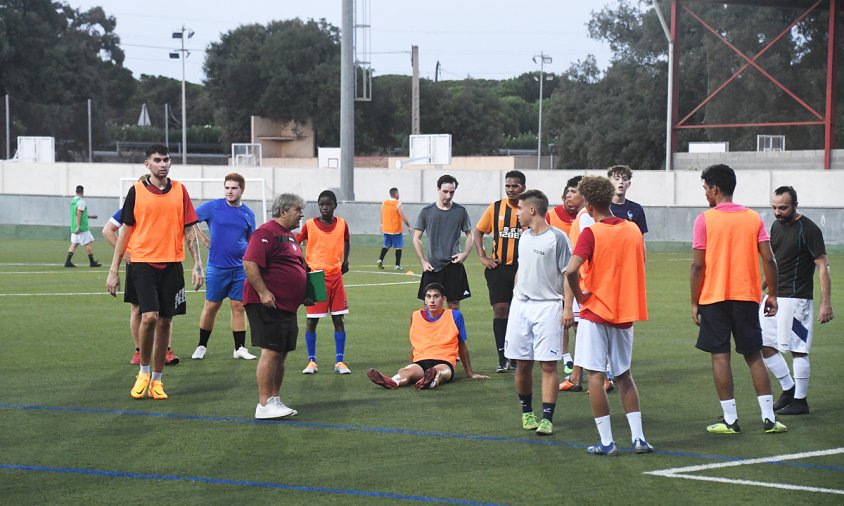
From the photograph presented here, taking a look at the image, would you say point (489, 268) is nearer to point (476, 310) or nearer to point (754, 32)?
point (476, 310)

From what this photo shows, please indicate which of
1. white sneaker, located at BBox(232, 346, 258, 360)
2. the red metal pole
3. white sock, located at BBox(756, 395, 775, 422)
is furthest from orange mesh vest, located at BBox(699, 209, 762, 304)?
the red metal pole

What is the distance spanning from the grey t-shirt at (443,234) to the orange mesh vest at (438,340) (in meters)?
0.95

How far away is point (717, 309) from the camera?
8852 millimetres

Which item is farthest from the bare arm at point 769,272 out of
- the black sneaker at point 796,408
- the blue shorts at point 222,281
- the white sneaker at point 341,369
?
the blue shorts at point 222,281

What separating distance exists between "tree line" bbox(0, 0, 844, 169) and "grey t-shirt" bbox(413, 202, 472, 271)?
144 ft

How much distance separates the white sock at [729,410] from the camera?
8.96 m

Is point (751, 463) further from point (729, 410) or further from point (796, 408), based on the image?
point (796, 408)

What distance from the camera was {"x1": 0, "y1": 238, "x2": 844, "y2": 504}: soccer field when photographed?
24.0 ft

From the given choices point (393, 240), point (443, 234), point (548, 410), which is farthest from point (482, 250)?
point (393, 240)

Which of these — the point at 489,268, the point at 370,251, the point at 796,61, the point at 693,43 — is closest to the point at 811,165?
the point at 796,61

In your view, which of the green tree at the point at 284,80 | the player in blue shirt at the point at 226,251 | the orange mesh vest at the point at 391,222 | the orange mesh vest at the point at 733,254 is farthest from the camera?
the green tree at the point at 284,80

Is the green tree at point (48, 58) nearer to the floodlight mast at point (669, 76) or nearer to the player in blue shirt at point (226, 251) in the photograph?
the floodlight mast at point (669, 76)

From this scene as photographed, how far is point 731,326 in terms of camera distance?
887 cm

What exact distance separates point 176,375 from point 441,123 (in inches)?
3274
